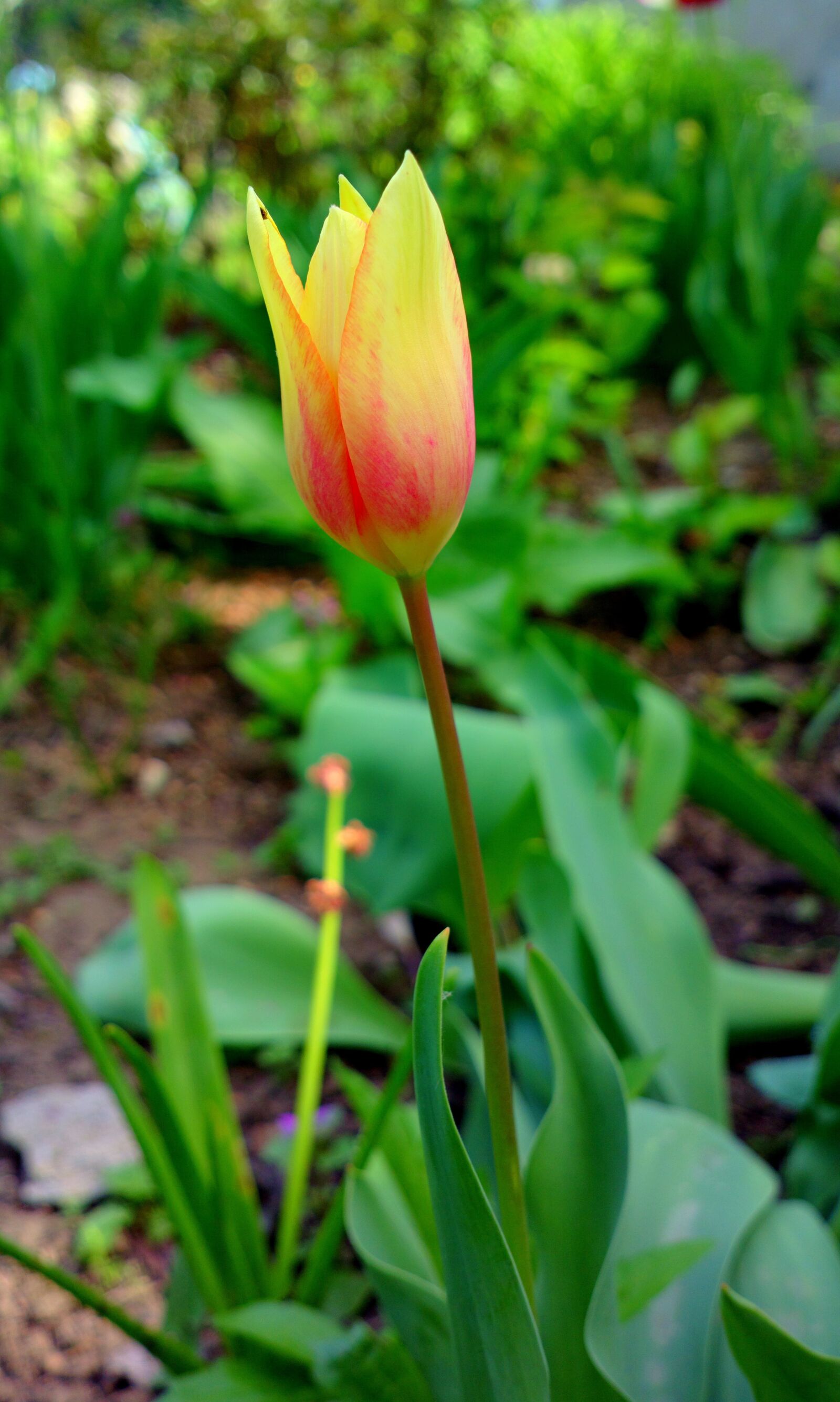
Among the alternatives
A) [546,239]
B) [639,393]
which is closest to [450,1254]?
[546,239]

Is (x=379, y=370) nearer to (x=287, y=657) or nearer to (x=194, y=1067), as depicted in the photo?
(x=194, y=1067)

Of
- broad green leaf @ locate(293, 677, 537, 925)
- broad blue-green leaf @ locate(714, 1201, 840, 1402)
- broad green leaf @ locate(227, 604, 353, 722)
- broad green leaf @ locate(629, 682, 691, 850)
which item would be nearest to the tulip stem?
broad blue-green leaf @ locate(714, 1201, 840, 1402)

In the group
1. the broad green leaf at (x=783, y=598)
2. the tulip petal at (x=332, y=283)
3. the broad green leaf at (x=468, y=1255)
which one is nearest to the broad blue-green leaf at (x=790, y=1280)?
the broad green leaf at (x=468, y=1255)

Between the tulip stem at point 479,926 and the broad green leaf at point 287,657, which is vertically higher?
the tulip stem at point 479,926

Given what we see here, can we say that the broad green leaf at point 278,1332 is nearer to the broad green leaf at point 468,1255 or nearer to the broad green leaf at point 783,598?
the broad green leaf at point 468,1255

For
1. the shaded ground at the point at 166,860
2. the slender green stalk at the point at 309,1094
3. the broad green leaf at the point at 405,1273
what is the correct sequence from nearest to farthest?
the broad green leaf at the point at 405,1273, the slender green stalk at the point at 309,1094, the shaded ground at the point at 166,860

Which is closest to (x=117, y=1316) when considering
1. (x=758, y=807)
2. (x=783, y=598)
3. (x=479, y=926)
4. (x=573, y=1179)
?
(x=573, y=1179)

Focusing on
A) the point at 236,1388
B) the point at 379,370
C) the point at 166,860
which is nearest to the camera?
the point at 379,370
